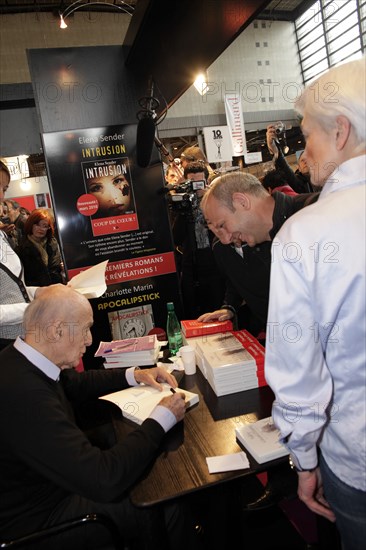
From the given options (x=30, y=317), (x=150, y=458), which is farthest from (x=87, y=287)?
(x=150, y=458)

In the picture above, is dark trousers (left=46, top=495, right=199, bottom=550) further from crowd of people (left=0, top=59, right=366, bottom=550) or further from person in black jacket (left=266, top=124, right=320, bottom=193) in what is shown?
person in black jacket (left=266, top=124, right=320, bottom=193)

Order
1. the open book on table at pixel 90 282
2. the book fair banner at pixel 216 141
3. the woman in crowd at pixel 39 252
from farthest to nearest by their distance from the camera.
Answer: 1. the book fair banner at pixel 216 141
2. the woman in crowd at pixel 39 252
3. the open book on table at pixel 90 282

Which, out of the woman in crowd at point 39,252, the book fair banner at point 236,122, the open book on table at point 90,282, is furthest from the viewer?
the book fair banner at point 236,122

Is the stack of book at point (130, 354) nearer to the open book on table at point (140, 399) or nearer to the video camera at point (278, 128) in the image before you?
the open book on table at point (140, 399)

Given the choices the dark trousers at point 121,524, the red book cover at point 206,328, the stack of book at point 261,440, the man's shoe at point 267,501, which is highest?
the red book cover at point 206,328

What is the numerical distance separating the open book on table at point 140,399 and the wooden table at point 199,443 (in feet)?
0.11

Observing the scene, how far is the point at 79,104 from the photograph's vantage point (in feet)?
10.7

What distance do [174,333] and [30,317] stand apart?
3.00 ft

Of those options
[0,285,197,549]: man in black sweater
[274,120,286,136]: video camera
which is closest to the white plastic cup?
[0,285,197,549]: man in black sweater

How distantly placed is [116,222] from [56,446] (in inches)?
99.5

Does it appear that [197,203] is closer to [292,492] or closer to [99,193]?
[99,193]

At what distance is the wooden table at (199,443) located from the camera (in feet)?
3.49

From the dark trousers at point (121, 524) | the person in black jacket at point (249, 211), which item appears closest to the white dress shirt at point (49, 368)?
the dark trousers at point (121, 524)

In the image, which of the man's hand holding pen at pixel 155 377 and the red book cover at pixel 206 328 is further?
the red book cover at pixel 206 328
